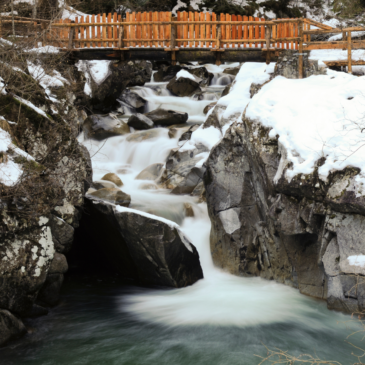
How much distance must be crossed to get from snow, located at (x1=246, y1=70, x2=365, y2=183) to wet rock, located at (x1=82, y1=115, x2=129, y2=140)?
772 cm

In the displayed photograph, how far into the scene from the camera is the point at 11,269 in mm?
6344

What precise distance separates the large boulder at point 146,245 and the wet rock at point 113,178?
3.05 meters

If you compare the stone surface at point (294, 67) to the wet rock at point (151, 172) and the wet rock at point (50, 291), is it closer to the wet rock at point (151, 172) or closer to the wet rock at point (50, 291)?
Answer: the wet rock at point (151, 172)

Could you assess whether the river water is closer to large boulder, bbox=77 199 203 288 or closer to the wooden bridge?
large boulder, bbox=77 199 203 288

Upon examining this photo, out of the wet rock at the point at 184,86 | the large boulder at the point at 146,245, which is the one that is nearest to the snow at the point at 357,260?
the large boulder at the point at 146,245

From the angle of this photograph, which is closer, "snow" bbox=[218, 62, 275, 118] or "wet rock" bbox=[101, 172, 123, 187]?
"snow" bbox=[218, 62, 275, 118]

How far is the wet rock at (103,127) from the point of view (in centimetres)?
1577

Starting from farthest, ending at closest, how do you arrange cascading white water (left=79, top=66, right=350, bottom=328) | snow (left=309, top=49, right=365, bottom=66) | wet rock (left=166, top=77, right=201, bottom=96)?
1. wet rock (left=166, top=77, right=201, bottom=96)
2. snow (left=309, top=49, right=365, bottom=66)
3. cascading white water (left=79, top=66, right=350, bottom=328)

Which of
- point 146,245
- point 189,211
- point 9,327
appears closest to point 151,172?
point 189,211

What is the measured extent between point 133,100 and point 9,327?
1346 centimetres

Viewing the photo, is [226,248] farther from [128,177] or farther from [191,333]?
[128,177]

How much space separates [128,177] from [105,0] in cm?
1500

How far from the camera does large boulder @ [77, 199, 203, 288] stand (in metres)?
8.44

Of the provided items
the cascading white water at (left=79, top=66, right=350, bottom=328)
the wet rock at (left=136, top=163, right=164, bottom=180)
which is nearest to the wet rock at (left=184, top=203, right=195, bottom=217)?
the cascading white water at (left=79, top=66, right=350, bottom=328)
